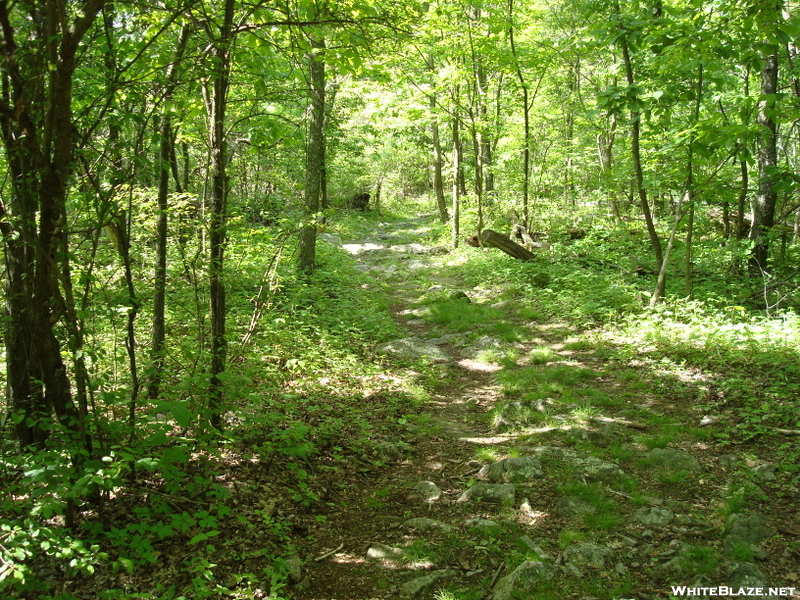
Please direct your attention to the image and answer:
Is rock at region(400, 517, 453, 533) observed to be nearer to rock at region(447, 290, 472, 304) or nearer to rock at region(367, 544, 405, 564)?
rock at region(367, 544, 405, 564)

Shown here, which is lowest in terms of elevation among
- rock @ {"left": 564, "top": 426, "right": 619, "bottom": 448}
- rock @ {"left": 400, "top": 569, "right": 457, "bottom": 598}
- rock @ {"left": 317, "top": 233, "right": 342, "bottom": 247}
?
rock @ {"left": 400, "top": 569, "right": 457, "bottom": 598}

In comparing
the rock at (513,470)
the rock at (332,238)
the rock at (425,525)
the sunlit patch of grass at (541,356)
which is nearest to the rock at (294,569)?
the rock at (425,525)

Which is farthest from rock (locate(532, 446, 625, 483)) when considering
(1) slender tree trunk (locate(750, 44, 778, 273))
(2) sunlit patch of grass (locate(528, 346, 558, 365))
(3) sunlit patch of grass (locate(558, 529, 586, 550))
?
(1) slender tree trunk (locate(750, 44, 778, 273))

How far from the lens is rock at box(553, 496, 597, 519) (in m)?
4.11

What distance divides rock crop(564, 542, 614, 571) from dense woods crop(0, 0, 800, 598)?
2.15 metres

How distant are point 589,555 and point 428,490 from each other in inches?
60.2

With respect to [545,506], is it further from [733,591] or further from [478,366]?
[478,366]

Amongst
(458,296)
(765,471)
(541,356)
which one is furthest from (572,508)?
(458,296)

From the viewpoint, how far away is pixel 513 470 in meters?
4.75

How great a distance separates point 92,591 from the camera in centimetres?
280

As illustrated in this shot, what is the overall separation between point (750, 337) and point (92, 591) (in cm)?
769

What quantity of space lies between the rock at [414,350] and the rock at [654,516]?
4429 mm

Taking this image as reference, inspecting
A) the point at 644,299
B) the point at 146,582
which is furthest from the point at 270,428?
the point at 644,299

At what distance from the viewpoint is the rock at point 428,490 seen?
4.52m
